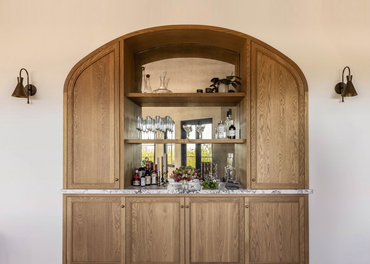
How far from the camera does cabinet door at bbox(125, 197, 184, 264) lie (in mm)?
2256

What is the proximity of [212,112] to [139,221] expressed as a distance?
1.33 m

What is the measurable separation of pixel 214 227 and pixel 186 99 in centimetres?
124

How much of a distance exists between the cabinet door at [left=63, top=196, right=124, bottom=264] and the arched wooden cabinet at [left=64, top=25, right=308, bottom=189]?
158 mm

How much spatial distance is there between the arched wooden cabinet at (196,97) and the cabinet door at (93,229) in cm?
16

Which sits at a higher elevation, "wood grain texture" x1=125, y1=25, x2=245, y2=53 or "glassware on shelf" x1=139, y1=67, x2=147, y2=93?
Answer: "wood grain texture" x1=125, y1=25, x2=245, y2=53

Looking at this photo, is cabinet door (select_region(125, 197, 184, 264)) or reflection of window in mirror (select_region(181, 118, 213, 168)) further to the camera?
reflection of window in mirror (select_region(181, 118, 213, 168))

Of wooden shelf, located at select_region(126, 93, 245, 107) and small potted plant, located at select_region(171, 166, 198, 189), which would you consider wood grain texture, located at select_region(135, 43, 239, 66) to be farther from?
small potted plant, located at select_region(171, 166, 198, 189)

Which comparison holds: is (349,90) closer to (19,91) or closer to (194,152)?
(194,152)

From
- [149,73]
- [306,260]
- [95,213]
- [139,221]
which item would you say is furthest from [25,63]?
[306,260]

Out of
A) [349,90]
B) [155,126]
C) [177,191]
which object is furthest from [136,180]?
[349,90]

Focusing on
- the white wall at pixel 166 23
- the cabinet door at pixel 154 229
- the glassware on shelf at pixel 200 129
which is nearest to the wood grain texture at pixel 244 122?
the white wall at pixel 166 23

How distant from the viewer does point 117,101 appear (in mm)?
2297

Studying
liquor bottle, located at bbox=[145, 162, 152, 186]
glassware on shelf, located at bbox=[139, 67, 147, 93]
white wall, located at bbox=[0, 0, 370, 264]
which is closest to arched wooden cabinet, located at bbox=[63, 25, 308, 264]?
white wall, located at bbox=[0, 0, 370, 264]

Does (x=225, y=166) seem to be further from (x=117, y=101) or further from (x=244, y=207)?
(x=117, y=101)
